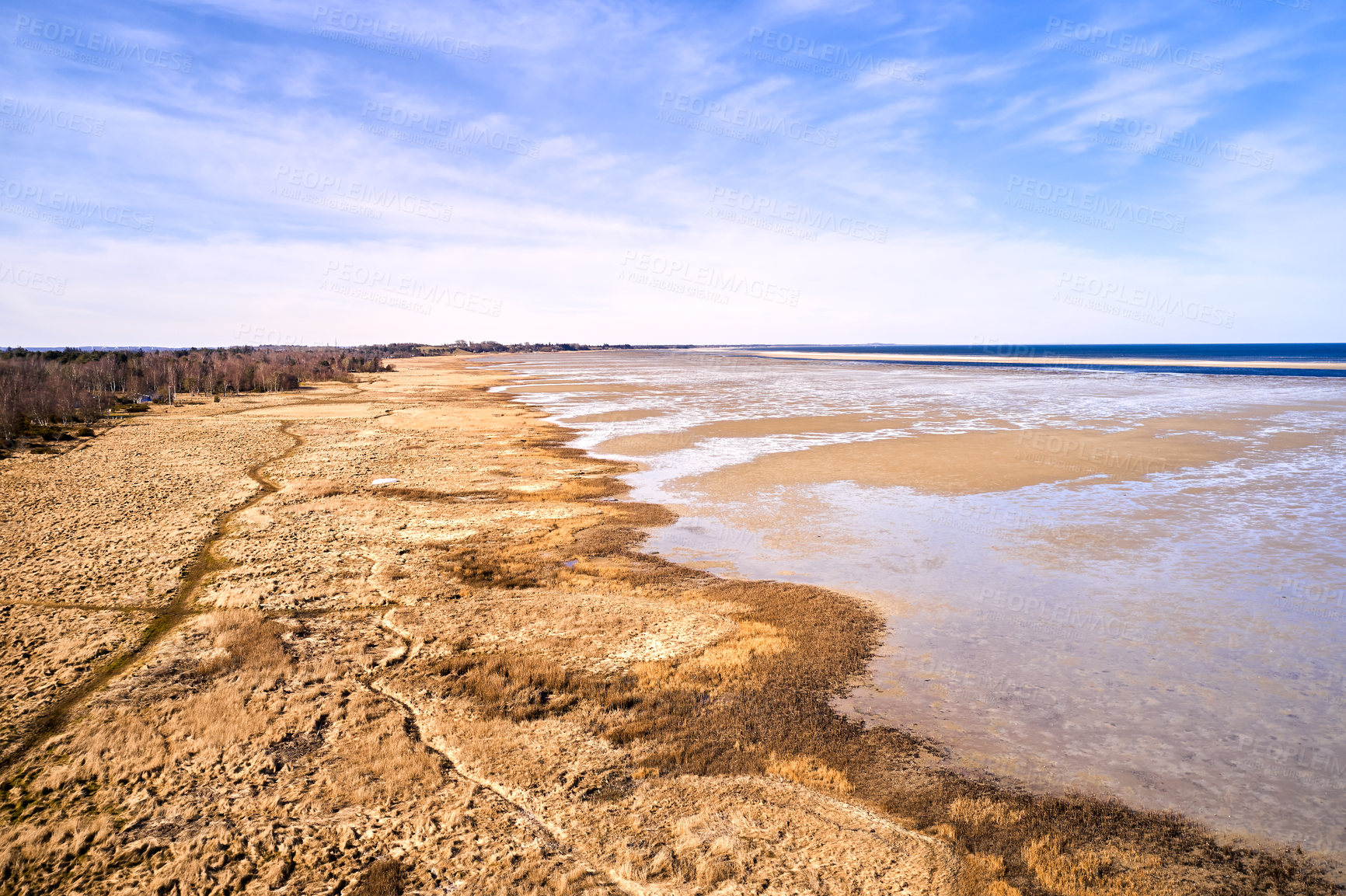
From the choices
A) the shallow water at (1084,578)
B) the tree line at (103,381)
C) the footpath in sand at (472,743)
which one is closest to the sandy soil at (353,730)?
the footpath in sand at (472,743)

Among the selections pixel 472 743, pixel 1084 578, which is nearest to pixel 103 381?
pixel 472 743

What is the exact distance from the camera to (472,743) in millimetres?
5984

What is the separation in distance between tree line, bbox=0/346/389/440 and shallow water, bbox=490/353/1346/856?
2319 cm

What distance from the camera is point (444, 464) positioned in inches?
806

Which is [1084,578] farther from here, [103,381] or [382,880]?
[103,381]

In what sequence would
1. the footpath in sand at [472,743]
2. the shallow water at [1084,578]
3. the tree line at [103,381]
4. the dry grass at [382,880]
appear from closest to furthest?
the dry grass at [382,880] → the footpath in sand at [472,743] → the shallow water at [1084,578] → the tree line at [103,381]

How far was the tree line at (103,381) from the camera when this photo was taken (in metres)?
28.1

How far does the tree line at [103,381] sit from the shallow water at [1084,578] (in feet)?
76.1

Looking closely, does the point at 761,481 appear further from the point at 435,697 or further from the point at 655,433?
the point at 435,697

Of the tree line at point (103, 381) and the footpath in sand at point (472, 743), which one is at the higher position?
the tree line at point (103, 381)

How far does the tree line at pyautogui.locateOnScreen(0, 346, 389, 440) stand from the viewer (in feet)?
92.3

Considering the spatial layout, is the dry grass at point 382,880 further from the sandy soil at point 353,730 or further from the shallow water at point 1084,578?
the shallow water at point 1084,578

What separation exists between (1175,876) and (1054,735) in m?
1.78

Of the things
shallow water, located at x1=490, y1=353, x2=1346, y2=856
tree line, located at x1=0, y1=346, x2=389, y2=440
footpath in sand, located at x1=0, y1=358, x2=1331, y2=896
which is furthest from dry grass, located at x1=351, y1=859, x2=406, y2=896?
tree line, located at x1=0, y1=346, x2=389, y2=440
